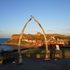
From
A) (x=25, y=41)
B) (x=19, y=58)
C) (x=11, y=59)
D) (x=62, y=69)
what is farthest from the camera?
(x=25, y=41)

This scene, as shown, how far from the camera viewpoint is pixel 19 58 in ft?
41.4

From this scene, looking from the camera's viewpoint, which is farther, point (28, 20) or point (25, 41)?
point (25, 41)

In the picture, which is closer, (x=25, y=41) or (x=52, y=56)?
(x=52, y=56)

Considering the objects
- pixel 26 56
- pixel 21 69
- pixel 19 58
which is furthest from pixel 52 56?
pixel 21 69

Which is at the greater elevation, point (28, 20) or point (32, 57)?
point (28, 20)

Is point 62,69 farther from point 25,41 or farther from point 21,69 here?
point 25,41

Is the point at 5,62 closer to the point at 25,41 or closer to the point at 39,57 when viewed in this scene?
the point at 39,57

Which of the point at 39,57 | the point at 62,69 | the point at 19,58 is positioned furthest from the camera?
the point at 39,57

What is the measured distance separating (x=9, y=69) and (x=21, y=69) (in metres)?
1.27

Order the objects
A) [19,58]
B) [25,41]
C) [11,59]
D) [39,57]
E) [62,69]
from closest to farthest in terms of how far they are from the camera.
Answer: [62,69] < [19,58] < [11,59] < [39,57] < [25,41]

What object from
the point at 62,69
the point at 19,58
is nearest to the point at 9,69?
the point at 19,58

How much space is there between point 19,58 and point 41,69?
11.7 feet

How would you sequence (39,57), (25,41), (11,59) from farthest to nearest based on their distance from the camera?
1. (25,41)
2. (39,57)
3. (11,59)

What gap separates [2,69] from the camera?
10.4 metres
